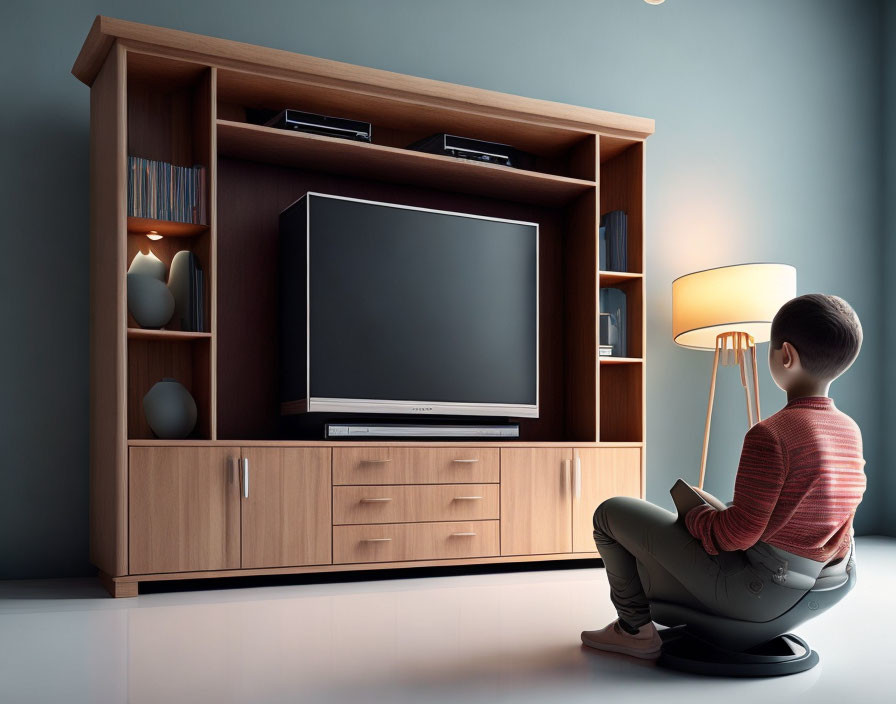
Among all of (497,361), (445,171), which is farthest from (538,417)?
(445,171)

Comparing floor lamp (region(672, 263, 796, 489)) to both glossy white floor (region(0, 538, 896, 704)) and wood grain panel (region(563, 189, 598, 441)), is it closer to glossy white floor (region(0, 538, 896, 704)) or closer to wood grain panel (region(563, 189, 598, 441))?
wood grain panel (region(563, 189, 598, 441))

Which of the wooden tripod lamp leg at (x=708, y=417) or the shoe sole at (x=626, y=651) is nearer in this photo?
the shoe sole at (x=626, y=651)

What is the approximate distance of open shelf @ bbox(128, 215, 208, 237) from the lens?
3.04 meters

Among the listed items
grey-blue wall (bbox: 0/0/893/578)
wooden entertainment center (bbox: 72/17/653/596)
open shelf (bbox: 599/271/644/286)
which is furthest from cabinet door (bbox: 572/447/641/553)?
open shelf (bbox: 599/271/644/286)

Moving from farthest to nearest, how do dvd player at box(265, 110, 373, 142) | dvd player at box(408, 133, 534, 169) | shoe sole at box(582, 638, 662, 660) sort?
dvd player at box(408, 133, 534, 169) < dvd player at box(265, 110, 373, 142) < shoe sole at box(582, 638, 662, 660)

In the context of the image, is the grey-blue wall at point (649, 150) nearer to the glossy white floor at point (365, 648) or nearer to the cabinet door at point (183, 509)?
the cabinet door at point (183, 509)

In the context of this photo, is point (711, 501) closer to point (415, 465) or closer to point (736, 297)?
point (415, 465)

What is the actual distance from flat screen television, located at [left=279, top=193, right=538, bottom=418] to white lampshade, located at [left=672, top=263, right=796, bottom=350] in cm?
79

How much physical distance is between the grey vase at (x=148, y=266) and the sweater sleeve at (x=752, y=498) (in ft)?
7.37

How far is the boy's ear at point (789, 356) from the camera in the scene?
68.8 inches

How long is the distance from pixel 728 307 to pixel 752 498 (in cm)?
236

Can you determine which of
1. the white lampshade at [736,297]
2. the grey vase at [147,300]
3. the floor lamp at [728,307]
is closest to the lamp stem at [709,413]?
the floor lamp at [728,307]

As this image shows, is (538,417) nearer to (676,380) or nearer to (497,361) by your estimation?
(497,361)

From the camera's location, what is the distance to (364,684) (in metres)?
1.76
